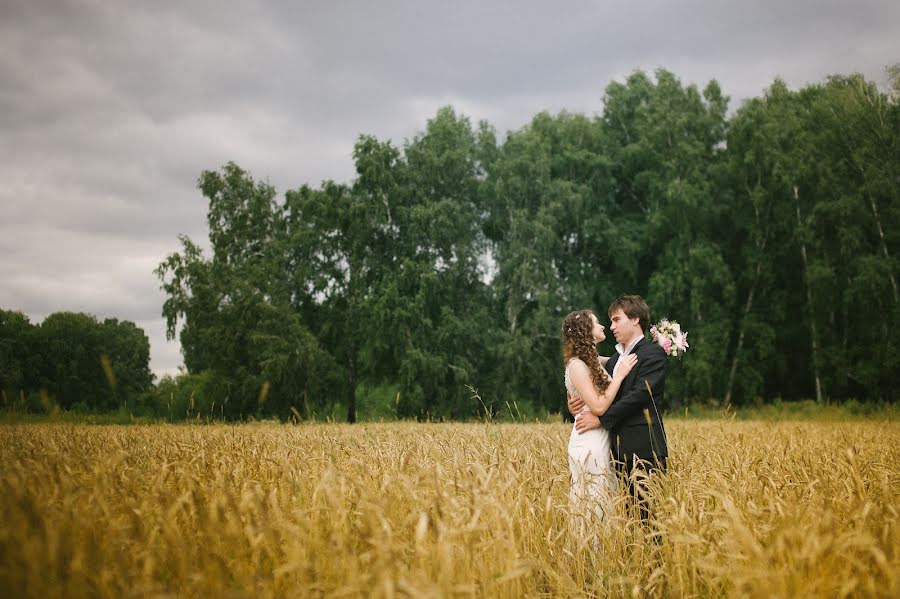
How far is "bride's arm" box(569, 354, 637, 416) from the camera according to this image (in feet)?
16.6

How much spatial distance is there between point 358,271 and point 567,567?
94.6ft

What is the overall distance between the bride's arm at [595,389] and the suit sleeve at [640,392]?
0.19 feet

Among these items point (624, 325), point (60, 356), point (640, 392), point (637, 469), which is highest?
point (60, 356)

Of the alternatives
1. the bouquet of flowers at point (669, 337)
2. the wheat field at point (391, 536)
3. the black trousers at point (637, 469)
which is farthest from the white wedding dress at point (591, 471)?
the bouquet of flowers at point (669, 337)

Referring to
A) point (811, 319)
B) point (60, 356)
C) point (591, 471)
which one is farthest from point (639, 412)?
point (60, 356)

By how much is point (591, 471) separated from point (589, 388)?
0.68m

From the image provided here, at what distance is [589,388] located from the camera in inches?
202

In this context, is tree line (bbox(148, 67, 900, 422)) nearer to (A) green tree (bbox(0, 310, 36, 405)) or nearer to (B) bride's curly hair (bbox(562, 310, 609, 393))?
(A) green tree (bbox(0, 310, 36, 405))

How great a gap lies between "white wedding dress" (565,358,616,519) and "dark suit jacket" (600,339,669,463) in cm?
13

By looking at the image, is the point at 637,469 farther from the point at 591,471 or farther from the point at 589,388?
the point at 589,388

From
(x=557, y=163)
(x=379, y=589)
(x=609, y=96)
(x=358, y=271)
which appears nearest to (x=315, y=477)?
(x=379, y=589)

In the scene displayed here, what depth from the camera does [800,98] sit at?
37.0 m

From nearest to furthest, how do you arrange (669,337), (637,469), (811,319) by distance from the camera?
(637,469) → (669,337) → (811,319)

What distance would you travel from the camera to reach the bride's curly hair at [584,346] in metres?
5.29
